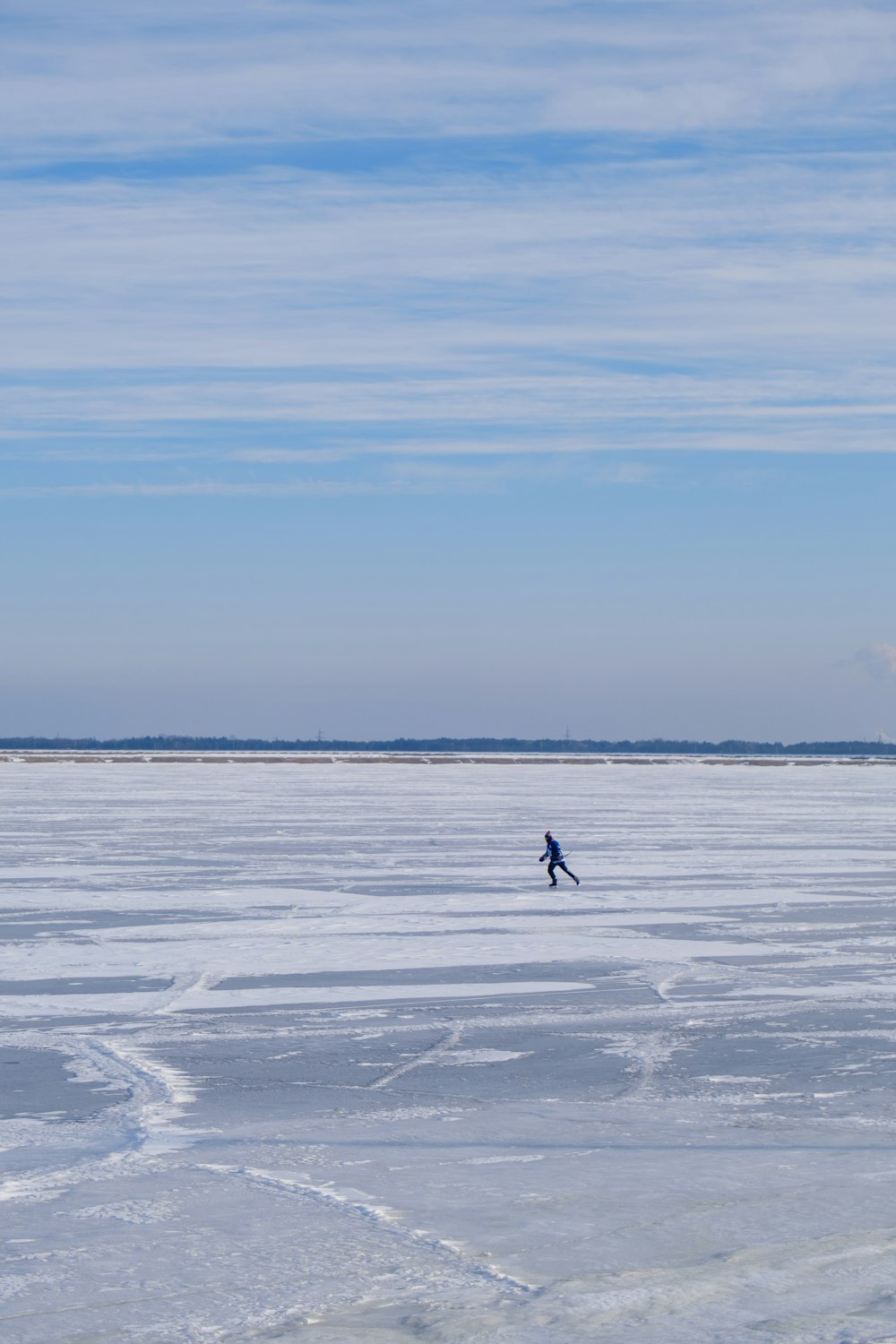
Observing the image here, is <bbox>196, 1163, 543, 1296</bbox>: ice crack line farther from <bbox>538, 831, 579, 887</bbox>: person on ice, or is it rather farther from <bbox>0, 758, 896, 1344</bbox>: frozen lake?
<bbox>538, 831, 579, 887</bbox>: person on ice

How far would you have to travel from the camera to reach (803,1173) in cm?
606

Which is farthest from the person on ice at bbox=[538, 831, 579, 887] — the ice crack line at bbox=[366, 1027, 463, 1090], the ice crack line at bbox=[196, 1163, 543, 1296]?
the ice crack line at bbox=[196, 1163, 543, 1296]

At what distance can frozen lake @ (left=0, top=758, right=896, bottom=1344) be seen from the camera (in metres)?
4.72

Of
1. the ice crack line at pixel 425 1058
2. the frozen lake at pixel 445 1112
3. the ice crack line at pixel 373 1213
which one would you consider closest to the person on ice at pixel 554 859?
the frozen lake at pixel 445 1112

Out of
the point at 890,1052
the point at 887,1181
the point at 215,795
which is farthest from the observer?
the point at 215,795

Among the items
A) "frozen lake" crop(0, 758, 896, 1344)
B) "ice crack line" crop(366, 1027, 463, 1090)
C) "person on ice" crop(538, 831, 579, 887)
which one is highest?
"person on ice" crop(538, 831, 579, 887)

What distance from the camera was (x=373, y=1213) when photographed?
5547 millimetres

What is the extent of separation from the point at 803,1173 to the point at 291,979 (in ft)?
18.3

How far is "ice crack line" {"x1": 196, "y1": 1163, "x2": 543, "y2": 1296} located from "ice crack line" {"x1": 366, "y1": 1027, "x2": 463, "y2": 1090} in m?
1.65

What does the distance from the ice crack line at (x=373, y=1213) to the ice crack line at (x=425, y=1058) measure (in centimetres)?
165

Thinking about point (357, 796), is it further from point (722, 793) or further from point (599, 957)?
point (599, 957)

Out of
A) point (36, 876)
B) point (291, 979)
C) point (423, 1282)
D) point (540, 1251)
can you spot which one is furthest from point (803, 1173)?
point (36, 876)

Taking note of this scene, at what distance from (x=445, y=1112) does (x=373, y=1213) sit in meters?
1.64

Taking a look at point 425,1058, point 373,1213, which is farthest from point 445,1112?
point 373,1213
